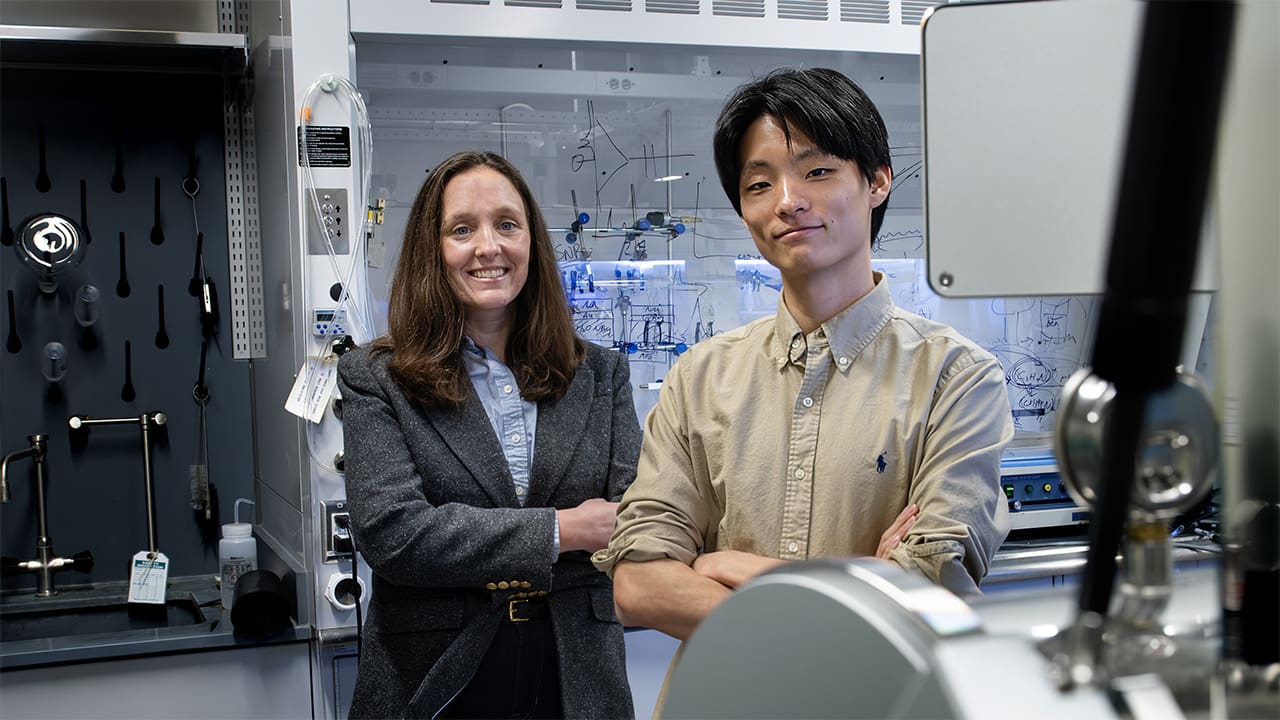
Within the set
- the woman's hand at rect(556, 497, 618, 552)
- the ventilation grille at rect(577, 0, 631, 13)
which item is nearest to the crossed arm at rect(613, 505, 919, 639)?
the woman's hand at rect(556, 497, 618, 552)

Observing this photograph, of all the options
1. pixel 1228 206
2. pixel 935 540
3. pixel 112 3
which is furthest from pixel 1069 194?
pixel 112 3

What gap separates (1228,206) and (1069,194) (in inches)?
6.8

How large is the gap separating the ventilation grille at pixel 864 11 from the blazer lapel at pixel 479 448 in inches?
55.8

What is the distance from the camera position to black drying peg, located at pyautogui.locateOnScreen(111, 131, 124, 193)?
2906mm

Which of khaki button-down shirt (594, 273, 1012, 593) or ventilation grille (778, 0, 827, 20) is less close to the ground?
ventilation grille (778, 0, 827, 20)

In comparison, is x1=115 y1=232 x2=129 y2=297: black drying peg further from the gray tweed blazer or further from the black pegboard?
the gray tweed blazer

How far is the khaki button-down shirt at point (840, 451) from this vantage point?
1.30 meters

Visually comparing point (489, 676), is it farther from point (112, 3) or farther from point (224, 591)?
point (112, 3)

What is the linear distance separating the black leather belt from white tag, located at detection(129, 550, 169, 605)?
4.00 feet

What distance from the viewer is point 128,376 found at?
2918mm

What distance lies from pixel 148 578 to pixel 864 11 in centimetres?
217

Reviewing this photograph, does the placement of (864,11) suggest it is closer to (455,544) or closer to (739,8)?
(739,8)

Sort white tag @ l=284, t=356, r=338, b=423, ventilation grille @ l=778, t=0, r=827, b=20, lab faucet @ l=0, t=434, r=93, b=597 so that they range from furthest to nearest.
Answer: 1. lab faucet @ l=0, t=434, r=93, b=597
2. ventilation grille @ l=778, t=0, r=827, b=20
3. white tag @ l=284, t=356, r=338, b=423

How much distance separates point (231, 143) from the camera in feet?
9.78
